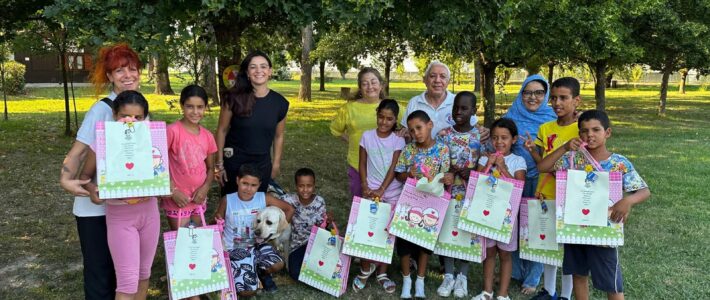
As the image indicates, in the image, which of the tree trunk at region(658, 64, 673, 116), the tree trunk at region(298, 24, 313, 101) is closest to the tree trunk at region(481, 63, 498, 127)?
the tree trunk at region(658, 64, 673, 116)

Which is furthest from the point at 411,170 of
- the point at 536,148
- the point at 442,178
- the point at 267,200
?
the point at 267,200

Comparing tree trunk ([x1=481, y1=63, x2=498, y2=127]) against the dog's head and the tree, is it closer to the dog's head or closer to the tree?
the tree

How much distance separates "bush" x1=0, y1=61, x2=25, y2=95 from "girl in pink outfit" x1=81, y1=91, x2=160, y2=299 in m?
22.1

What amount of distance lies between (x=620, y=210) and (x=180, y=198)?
2.76 metres

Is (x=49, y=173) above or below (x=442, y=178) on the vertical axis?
below

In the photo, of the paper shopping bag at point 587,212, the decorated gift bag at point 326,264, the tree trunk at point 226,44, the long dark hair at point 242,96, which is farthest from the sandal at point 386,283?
the tree trunk at point 226,44

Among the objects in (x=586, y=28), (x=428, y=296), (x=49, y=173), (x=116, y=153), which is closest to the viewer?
(x=116, y=153)

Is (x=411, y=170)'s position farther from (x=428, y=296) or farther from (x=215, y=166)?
(x=215, y=166)

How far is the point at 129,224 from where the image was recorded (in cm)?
296

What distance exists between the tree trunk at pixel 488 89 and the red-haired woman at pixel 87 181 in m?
12.7

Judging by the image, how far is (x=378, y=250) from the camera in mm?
4090

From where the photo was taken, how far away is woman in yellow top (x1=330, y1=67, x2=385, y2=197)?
4.66 meters

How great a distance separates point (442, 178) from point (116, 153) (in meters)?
2.21

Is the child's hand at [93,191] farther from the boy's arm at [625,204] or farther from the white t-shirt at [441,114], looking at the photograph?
the boy's arm at [625,204]
